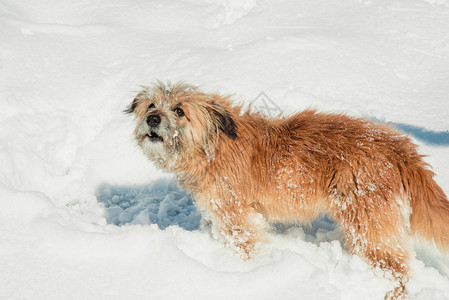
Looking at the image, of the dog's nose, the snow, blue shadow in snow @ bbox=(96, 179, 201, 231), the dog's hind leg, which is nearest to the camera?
the snow

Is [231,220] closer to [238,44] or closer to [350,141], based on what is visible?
[350,141]

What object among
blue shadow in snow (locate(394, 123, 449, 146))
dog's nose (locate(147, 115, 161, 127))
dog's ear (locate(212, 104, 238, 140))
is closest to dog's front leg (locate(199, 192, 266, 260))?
dog's ear (locate(212, 104, 238, 140))

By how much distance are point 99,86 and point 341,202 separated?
4.52 m

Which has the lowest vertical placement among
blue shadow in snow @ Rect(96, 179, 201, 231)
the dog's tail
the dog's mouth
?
blue shadow in snow @ Rect(96, 179, 201, 231)

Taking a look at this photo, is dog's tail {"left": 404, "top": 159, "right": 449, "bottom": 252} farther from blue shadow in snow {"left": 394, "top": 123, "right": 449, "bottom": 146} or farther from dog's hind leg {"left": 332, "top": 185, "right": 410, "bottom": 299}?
blue shadow in snow {"left": 394, "top": 123, "right": 449, "bottom": 146}

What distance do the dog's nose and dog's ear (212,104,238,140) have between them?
484 millimetres

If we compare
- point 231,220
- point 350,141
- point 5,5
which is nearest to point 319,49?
point 350,141

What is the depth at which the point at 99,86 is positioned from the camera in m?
6.14

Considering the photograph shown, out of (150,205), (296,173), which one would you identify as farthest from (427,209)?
(150,205)

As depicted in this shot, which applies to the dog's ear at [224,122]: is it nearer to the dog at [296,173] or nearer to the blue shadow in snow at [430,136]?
the dog at [296,173]

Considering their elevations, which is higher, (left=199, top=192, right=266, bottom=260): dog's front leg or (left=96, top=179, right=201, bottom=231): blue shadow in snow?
(left=199, top=192, right=266, bottom=260): dog's front leg

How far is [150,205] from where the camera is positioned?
469 centimetres

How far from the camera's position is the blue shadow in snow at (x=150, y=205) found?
14.6ft

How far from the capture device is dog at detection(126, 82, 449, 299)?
117 inches
